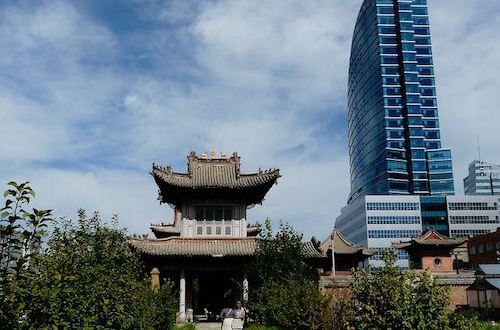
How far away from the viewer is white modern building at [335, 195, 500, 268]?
98.3 m

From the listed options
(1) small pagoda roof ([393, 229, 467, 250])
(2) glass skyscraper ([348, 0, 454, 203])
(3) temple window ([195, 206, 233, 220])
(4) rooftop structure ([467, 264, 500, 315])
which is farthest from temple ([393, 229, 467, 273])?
(2) glass skyscraper ([348, 0, 454, 203])

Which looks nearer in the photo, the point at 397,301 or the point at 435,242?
the point at 397,301

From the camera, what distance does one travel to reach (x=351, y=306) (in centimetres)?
841

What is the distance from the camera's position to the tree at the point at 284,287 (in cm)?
1717

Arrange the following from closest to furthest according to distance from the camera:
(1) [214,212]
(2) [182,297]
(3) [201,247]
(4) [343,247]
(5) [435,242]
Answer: (2) [182,297], (3) [201,247], (1) [214,212], (4) [343,247], (5) [435,242]

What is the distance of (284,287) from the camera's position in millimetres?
20875

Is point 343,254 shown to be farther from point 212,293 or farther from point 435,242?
point 212,293

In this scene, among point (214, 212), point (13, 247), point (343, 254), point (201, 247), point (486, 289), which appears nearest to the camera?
point (13, 247)

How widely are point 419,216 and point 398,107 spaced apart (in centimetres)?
3139

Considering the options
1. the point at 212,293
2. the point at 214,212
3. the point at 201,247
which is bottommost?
the point at 212,293

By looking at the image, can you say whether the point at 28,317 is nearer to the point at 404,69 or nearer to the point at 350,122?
the point at 404,69

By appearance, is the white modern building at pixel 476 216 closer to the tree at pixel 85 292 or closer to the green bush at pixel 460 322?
the tree at pixel 85 292

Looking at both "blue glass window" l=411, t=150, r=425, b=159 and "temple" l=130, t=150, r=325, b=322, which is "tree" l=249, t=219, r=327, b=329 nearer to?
"temple" l=130, t=150, r=325, b=322

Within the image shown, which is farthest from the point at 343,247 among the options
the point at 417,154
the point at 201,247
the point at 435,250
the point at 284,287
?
the point at 417,154
